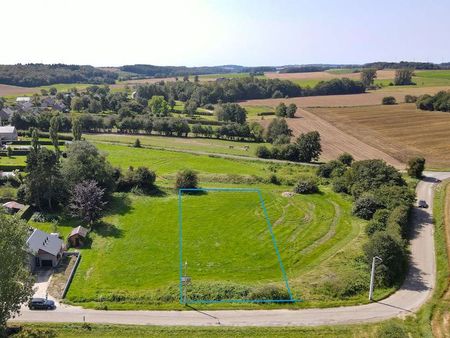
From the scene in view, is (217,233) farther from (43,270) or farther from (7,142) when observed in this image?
(7,142)

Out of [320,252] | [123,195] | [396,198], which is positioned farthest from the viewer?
[123,195]

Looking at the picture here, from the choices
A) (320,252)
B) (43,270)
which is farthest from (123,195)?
(320,252)

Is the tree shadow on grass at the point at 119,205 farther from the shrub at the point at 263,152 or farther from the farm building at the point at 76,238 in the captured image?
the shrub at the point at 263,152

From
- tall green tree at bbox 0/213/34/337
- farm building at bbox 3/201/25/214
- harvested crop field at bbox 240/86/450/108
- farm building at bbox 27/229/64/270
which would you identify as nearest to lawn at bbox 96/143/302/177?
farm building at bbox 3/201/25/214

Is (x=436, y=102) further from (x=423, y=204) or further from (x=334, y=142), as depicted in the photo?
(x=423, y=204)

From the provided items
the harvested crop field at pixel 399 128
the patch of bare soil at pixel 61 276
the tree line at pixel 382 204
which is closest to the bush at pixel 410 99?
the harvested crop field at pixel 399 128

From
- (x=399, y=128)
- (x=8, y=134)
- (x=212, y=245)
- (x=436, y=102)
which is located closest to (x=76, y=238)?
(x=212, y=245)
